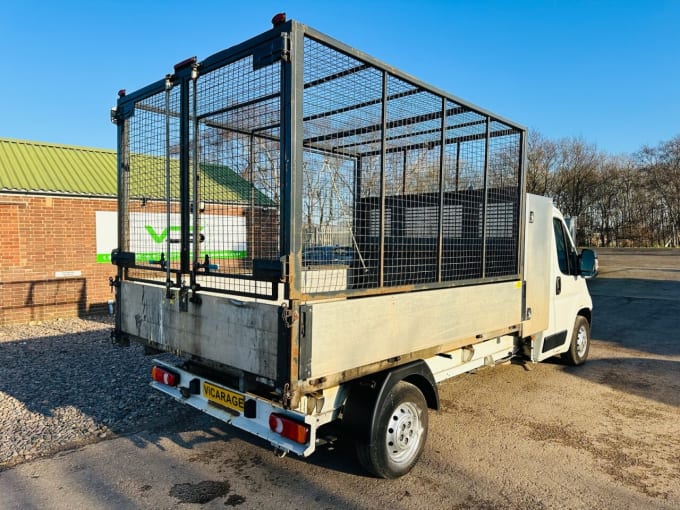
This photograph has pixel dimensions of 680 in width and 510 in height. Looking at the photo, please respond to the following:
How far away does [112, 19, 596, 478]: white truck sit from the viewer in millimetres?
2947

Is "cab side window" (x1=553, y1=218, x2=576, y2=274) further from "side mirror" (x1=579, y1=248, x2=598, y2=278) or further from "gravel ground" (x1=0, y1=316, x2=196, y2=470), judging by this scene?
"gravel ground" (x1=0, y1=316, x2=196, y2=470)

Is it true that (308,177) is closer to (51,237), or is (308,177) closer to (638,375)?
(638,375)

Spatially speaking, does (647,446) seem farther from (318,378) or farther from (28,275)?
(28,275)

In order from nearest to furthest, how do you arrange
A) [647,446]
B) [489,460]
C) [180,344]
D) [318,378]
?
[318,378]
[180,344]
[489,460]
[647,446]

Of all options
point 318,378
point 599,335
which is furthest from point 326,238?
point 599,335

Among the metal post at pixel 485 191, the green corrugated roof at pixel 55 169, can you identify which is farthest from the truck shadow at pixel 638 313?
the green corrugated roof at pixel 55 169

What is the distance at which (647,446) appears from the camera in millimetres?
4242

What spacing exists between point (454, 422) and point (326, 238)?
2.29 meters

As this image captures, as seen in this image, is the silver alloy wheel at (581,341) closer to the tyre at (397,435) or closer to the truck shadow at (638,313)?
the truck shadow at (638,313)

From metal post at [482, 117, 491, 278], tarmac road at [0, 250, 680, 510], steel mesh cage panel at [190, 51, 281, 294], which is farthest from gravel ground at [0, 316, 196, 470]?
metal post at [482, 117, 491, 278]

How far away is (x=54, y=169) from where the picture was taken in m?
11.3

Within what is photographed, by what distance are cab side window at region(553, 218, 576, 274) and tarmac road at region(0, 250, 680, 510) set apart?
5.25ft

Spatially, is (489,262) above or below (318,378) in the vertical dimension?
above

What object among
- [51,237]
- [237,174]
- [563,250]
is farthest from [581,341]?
[51,237]
